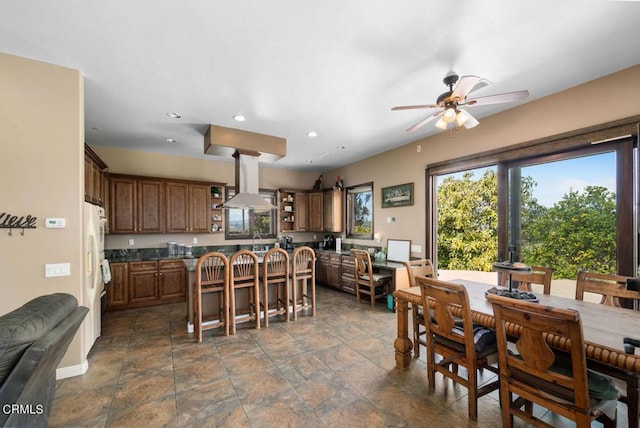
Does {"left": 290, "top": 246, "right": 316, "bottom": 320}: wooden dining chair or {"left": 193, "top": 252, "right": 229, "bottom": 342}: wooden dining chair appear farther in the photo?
{"left": 290, "top": 246, "right": 316, "bottom": 320}: wooden dining chair

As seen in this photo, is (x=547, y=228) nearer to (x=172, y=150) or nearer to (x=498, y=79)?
(x=498, y=79)

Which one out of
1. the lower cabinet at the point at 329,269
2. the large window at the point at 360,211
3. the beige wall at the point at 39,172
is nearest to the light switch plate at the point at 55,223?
the beige wall at the point at 39,172

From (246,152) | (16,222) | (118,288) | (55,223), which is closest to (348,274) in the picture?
(246,152)

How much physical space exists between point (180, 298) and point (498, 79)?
5953 mm

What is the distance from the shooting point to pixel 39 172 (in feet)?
7.95

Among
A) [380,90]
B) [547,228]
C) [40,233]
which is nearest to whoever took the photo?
[40,233]

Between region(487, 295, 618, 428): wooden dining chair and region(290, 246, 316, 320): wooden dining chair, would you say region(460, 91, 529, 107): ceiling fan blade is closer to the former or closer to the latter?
region(487, 295, 618, 428): wooden dining chair

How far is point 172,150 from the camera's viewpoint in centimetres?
525

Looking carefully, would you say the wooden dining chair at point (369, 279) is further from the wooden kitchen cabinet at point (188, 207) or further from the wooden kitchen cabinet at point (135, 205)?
the wooden kitchen cabinet at point (135, 205)

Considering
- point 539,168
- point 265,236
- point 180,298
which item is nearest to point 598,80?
point 539,168

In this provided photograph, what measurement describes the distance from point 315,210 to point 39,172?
527cm

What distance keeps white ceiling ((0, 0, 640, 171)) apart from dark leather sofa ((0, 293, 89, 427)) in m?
2.00

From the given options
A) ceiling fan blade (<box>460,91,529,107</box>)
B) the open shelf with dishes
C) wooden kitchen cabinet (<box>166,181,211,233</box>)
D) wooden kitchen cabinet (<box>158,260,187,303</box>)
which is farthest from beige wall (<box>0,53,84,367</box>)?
ceiling fan blade (<box>460,91,529,107</box>)

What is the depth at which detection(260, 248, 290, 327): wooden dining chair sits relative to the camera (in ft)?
12.5
